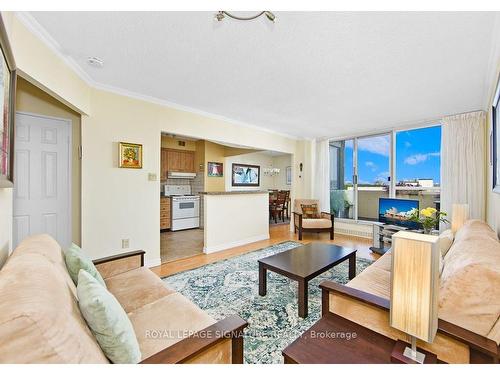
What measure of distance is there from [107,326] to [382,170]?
510cm

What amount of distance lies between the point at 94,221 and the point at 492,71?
446 centimetres

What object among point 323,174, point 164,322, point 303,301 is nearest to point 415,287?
point 303,301

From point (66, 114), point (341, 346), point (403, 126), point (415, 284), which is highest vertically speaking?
point (403, 126)

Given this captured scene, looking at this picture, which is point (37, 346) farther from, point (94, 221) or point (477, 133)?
point (477, 133)

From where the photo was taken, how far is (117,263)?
1888 millimetres

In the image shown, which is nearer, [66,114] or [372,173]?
[66,114]

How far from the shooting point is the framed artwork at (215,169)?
20.3 feet

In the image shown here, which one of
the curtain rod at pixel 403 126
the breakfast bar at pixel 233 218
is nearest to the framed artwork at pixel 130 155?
the breakfast bar at pixel 233 218

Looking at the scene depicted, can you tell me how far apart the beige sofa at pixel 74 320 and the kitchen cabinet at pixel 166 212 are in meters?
→ 3.79

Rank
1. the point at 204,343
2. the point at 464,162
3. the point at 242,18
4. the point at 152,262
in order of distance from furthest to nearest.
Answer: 1. the point at 464,162
2. the point at 152,262
3. the point at 242,18
4. the point at 204,343

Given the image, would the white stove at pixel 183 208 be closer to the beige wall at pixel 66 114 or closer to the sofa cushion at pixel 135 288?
the beige wall at pixel 66 114

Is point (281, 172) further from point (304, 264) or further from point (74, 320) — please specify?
point (74, 320)

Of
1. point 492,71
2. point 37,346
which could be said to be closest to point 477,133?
point 492,71

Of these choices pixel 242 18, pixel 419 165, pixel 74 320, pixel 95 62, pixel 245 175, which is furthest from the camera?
pixel 245 175
